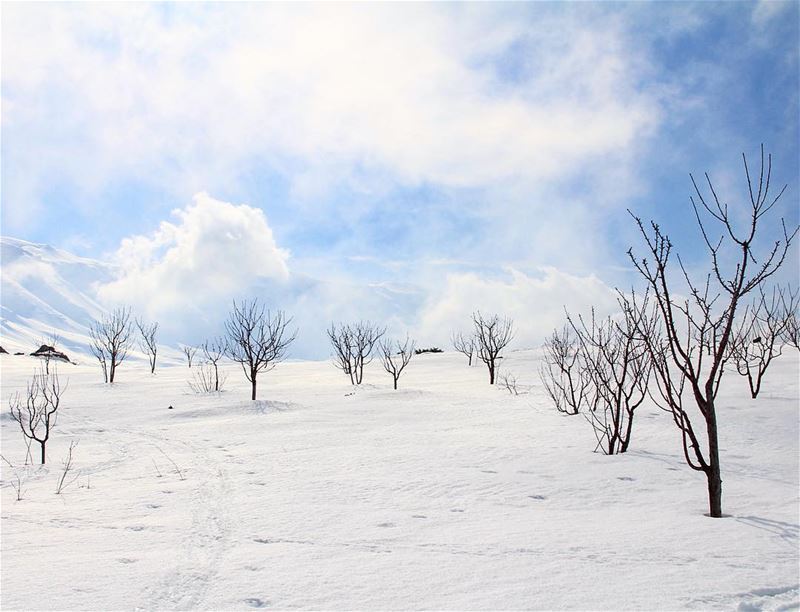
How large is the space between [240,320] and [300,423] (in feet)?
28.9

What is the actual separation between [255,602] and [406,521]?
198 cm

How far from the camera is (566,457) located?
7980 mm

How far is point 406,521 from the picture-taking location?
4.92 metres

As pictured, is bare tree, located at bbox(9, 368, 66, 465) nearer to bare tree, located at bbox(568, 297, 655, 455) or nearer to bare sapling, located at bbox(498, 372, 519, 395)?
bare tree, located at bbox(568, 297, 655, 455)

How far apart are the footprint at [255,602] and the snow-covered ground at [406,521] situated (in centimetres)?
5

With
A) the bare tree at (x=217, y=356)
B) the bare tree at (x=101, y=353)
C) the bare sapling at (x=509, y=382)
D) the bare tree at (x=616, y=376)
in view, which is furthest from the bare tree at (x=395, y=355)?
the bare tree at (x=101, y=353)

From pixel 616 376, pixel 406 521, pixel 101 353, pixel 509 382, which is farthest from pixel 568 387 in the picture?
pixel 101 353

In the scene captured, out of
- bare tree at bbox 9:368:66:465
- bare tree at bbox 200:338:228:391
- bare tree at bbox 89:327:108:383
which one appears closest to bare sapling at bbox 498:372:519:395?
bare tree at bbox 200:338:228:391

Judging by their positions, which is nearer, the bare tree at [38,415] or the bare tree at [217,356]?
the bare tree at [38,415]

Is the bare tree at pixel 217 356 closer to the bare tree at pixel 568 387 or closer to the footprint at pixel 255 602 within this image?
the bare tree at pixel 568 387

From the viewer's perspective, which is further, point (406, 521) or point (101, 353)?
point (101, 353)

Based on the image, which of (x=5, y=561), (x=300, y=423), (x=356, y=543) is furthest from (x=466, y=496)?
(x=300, y=423)

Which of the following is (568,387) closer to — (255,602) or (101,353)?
(255,602)

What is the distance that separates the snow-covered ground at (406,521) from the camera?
11.0 feet
